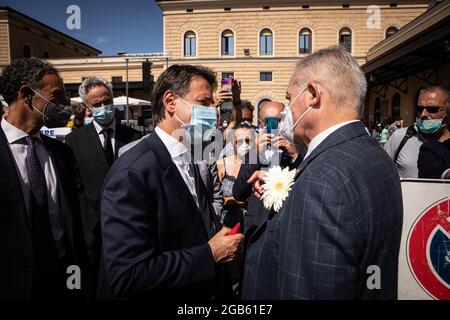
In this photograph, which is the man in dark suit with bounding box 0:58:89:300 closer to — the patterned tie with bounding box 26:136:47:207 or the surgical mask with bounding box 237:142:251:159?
the patterned tie with bounding box 26:136:47:207

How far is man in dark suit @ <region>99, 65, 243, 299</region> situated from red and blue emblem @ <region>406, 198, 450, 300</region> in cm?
197

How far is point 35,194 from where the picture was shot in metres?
2.03

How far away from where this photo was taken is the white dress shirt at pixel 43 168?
6.64 feet

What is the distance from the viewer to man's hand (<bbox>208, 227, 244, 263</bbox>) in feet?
5.17

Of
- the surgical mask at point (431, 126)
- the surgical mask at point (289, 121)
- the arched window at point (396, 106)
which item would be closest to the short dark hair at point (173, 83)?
the surgical mask at point (289, 121)

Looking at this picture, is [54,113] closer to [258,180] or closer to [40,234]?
[40,234]

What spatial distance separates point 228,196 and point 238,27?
98.8 ft

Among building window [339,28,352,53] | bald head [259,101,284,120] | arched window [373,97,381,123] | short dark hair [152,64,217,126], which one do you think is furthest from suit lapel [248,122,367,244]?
building window [339,28,352,53]

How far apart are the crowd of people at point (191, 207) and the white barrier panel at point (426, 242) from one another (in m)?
1.54

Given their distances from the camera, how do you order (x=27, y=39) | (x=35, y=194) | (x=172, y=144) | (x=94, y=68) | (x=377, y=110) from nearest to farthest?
(x=172, y=144)
(x=35, y=194)
(x=377, y=110)
(x=27, y=39)
(x=94, y=68)

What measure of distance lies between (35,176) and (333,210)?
1.92 meters

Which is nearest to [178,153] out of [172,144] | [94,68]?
[172,144]

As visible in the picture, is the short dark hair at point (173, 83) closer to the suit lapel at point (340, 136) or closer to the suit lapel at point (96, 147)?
the suit lapel at point (340, 136)
